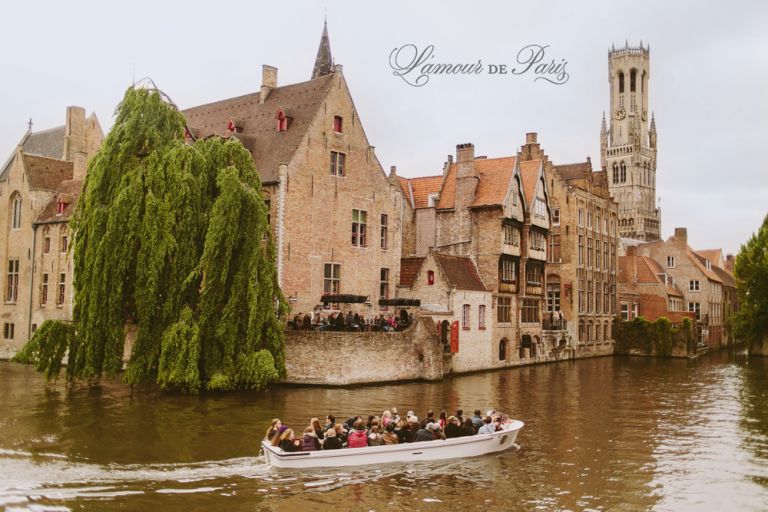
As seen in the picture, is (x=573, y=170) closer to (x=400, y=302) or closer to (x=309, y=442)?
(x=400, y=302)

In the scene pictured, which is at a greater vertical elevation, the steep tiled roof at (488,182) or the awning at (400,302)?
the steep tiled roof at (488,182)

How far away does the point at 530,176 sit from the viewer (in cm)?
4444

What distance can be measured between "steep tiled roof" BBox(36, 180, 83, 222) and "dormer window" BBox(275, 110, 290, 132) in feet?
39.3

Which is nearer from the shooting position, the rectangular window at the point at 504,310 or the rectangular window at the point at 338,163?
the rectangular window at the point at 338,163

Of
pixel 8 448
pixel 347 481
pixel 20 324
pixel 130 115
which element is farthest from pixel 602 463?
pixel 20 324

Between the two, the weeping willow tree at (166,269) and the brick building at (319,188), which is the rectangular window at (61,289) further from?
the weeping willow tree at (166,269)

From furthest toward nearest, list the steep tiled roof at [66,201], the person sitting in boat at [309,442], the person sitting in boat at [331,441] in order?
the steep tiled roof at [66,201] < the person sitting in boat at [331,441] < the person sitting in boat at [309,442]

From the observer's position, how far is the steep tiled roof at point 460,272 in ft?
121

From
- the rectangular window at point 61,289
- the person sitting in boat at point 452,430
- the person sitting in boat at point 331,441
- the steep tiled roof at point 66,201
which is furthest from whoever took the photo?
the steep tiled roof at point 66,201

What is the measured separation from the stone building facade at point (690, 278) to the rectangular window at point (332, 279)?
125 ft

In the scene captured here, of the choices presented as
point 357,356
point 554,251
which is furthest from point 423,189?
point 357,356

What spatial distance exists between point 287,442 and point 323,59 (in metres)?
42.6

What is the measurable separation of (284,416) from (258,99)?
72.1ft

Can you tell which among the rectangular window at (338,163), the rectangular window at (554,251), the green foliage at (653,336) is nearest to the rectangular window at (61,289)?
the rectangular window at (338,163)
